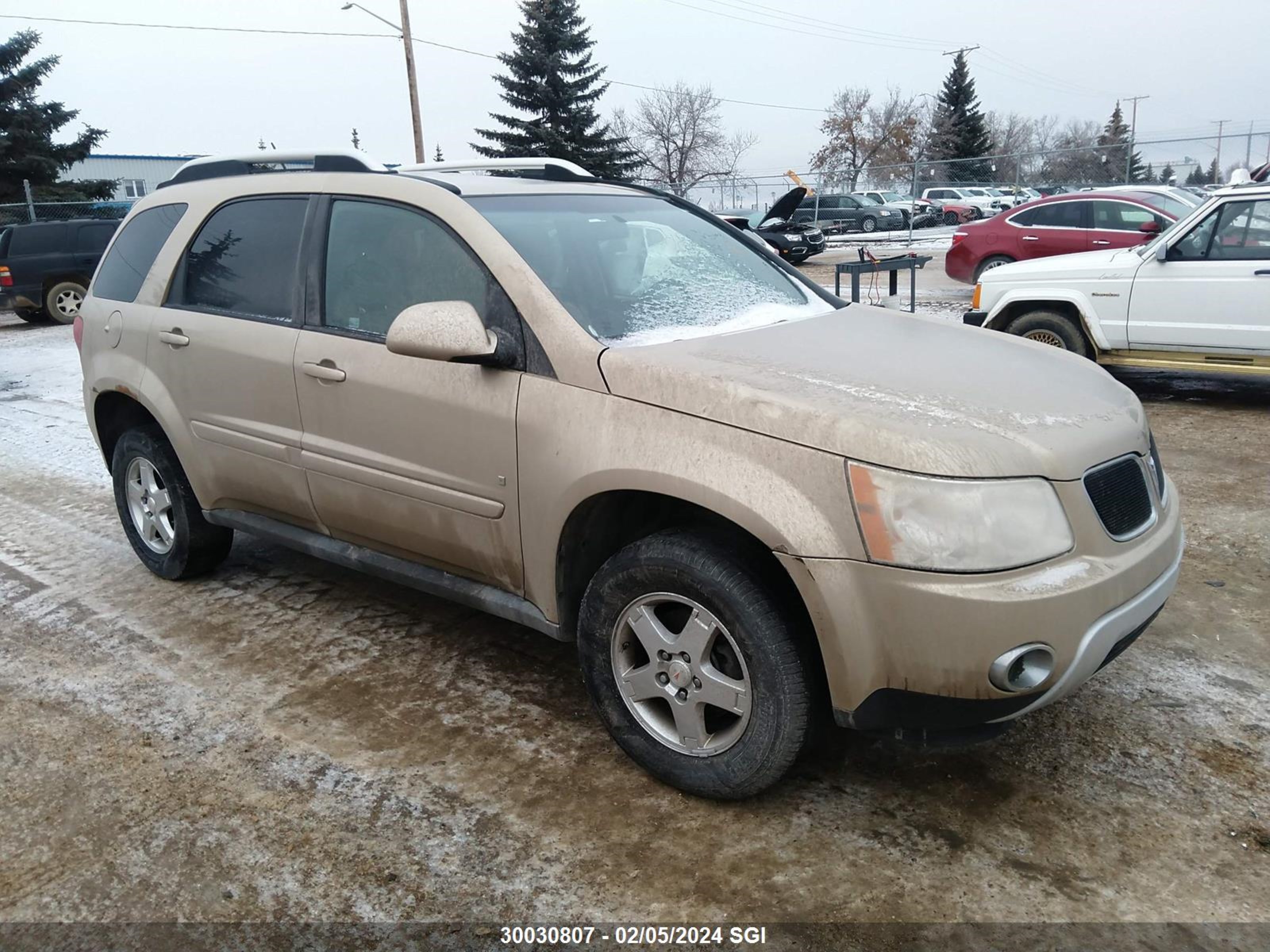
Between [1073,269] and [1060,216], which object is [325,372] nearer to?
[1073,269]

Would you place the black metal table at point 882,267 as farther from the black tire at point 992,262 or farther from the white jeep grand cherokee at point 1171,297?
the black tire at point 992,262

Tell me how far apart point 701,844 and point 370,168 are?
A: 2.63 metres

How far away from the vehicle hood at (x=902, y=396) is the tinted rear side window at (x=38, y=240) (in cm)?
1617

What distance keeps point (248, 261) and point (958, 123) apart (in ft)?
204

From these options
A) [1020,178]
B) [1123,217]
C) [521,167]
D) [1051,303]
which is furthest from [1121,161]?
[521,167]

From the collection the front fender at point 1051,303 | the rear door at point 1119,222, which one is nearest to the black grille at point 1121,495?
the front fender at point 1051,303

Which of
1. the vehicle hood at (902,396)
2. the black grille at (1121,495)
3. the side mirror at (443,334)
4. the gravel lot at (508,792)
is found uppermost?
the side mirror at (443,334)

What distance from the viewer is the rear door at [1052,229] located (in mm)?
12914

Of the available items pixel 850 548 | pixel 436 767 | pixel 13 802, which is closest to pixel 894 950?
pixel 850 548

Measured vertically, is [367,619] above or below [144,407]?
below

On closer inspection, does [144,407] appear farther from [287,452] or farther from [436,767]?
[436,767]

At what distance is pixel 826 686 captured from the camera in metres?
2.69

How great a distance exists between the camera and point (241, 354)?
3.85m

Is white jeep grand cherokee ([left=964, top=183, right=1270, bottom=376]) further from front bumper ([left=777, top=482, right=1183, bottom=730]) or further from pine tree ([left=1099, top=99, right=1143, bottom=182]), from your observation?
pine tree ([left=1099, top=99, right=1143, bottom=182])
